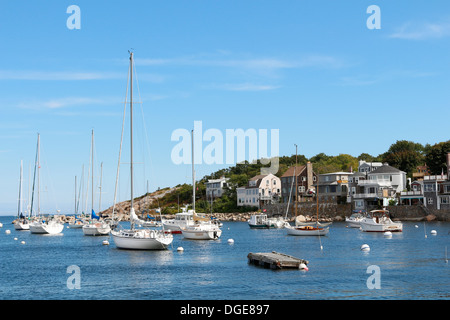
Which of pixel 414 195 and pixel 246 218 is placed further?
pixel 246 218

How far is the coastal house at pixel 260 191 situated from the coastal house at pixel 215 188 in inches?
574

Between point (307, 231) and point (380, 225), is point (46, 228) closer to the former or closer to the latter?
point (307, 231)

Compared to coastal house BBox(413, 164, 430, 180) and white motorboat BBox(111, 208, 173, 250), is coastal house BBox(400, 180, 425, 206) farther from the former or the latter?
white motorboat BBox(111, 208, 173, 250)

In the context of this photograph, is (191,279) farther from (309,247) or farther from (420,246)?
(420,246)

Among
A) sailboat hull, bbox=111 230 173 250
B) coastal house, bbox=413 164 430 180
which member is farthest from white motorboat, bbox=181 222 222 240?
coastal house, bbox=413 164 430 180

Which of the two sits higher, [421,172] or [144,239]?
[421,172]

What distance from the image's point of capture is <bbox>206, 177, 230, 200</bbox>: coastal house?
182500 millimetres

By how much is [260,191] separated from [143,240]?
108 meters

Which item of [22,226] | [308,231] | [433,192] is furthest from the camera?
[22,226]

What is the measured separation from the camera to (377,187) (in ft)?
416

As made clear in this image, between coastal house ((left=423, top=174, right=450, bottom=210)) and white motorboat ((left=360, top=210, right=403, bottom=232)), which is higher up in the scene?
coastal house ((left=423, top=174, right=450, bottom=210))

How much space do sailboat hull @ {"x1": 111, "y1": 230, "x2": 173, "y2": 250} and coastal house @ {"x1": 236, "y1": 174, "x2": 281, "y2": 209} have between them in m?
104

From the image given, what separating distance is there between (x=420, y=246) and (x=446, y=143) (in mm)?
76290

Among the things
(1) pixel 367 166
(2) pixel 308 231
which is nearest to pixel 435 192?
(1) pixel 367 166
